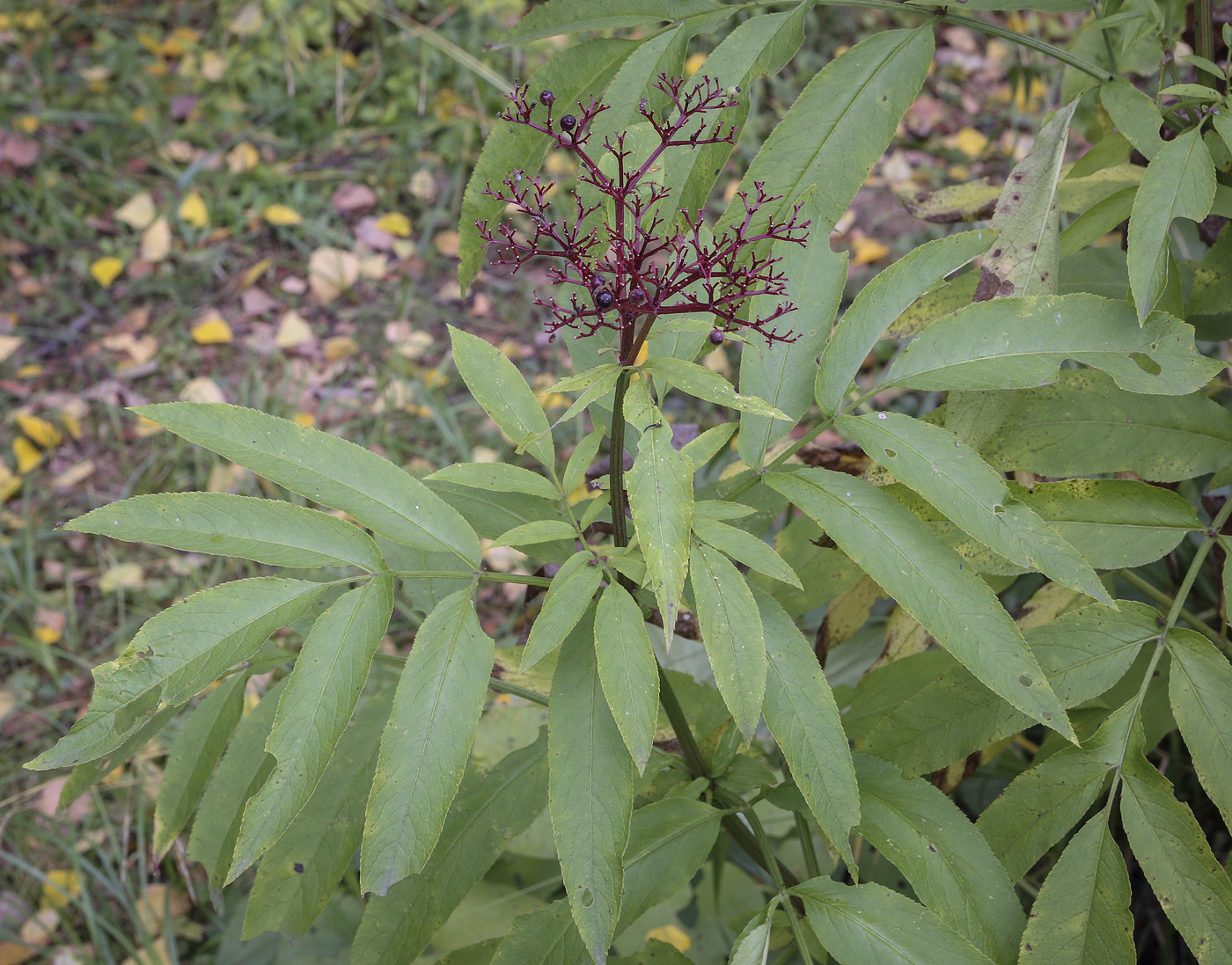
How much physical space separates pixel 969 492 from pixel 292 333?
274cm

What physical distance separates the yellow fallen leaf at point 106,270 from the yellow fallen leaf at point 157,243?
9 cm

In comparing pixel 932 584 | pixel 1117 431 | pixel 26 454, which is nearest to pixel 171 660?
pixel 932 584

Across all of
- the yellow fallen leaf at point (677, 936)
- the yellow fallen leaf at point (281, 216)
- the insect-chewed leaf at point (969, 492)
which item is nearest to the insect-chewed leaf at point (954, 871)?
the insect-chewed leaf at point (969, 492)

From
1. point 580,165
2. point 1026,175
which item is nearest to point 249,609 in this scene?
point 580,165

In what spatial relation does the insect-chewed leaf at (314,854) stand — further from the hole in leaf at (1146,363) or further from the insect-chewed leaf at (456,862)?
the hole in leaf at (1146,363)

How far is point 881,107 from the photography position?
986mm

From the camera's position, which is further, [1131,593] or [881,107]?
[1131,593]

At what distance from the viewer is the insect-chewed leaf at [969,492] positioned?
2.66ft

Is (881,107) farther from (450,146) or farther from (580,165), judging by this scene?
(450,146)

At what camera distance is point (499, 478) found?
92 cm

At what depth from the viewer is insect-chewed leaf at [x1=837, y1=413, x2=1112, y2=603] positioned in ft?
2.66

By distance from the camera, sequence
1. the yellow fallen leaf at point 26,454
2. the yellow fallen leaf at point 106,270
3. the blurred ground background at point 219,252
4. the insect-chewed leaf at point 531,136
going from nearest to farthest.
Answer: the insect-chewed leaf at point 531,136, the blurred ground background at point 219,252, the yellow fallen leaf at point 26,454, the yellow fallen leaf at point 106,270

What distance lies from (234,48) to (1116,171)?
3465 mm

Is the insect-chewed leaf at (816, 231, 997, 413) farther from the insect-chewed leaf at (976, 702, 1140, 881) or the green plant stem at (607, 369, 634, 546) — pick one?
the insect-chewed leaf at (976, 702, 1140, 881)
